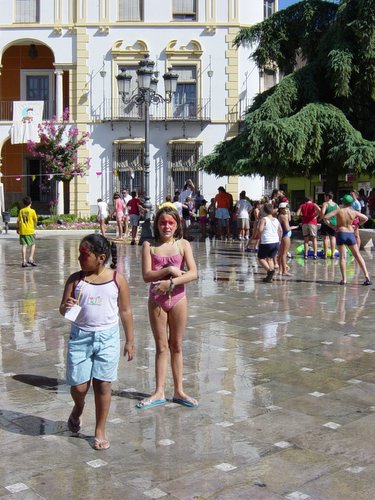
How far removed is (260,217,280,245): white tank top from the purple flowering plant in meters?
20.0

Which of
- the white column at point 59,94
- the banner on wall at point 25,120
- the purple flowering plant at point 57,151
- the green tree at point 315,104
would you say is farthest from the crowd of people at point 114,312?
the white column at point 59,94

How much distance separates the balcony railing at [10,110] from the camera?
34.2 m

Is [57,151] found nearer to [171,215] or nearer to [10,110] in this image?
[10,110]

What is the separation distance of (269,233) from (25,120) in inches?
893

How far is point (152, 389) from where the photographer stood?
6027 millimetres

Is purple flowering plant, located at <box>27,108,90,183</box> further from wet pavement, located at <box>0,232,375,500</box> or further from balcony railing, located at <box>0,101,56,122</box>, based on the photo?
wet pavement, located at <box>0,232,375,500</box>

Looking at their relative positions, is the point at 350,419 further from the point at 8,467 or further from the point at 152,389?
the point at 8,467

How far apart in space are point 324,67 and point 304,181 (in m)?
20.7

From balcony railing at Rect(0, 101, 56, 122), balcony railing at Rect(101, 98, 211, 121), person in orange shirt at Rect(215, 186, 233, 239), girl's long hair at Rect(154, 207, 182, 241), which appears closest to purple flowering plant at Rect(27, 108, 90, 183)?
balcony railing at Rect(101, 98, 211, 121)

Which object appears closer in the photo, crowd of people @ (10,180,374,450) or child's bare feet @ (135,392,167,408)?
crowd of people @ (10,180,374,450)

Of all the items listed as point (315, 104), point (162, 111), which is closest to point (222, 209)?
point (315, 104)

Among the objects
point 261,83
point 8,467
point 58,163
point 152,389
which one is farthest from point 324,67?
point 8,467

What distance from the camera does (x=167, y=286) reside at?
5359mm

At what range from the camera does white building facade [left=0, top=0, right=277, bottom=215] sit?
32.6 m
